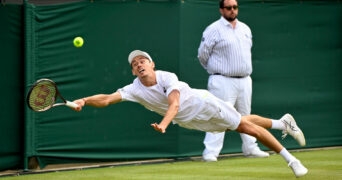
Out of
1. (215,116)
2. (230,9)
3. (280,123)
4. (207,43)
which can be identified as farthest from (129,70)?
(215,116)

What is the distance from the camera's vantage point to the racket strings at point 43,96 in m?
8.09

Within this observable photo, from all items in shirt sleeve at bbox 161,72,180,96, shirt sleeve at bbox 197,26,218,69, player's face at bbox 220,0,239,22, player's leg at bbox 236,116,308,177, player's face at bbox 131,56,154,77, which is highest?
player's face at bbox 220,0,239,22

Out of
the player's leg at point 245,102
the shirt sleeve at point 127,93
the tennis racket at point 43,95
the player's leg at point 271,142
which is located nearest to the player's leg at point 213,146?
the player's leg at point 245,102

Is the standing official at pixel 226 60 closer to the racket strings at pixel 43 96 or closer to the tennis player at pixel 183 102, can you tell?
the tennis player at pixel 183 102

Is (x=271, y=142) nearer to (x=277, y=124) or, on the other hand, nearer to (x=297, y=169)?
(x=297, y=169)

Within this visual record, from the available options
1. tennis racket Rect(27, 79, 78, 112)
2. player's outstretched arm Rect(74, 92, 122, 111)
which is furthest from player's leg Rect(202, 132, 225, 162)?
tennis racket Rect(27, 79, 78, 112)

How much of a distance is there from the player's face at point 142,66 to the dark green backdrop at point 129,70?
248 cm

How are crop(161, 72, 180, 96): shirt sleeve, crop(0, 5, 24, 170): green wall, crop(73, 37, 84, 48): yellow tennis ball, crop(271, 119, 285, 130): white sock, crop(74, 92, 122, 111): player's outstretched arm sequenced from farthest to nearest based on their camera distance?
crop(0, 5, 24, 170): green wall → crop(73, 37, 84, 48): yellow tennis ball → crop(271, 119, 285, 130): white sock → crop(161, 72, 180, 96): shirt sleeve → crop(74, 92, 122, 111): player's outstretched arm

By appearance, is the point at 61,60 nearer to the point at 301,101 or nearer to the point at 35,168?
the point at 35,168

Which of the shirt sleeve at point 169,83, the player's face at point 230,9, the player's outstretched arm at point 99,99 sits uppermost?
the player's face at point 230,9

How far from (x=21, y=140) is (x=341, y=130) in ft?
17.9

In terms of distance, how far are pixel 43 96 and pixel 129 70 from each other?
3595 mm

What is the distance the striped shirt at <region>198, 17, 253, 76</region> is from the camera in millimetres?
11586

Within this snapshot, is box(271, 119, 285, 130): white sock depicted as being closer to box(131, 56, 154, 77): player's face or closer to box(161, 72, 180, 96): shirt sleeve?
box(161, 72, 180, 96): shirt sleeve
